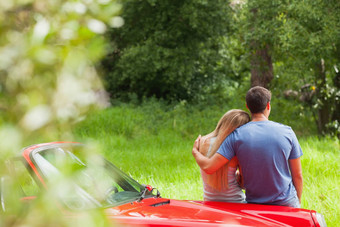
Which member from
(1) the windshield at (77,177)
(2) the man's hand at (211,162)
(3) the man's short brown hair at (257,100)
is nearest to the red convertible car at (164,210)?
(2) the man's hand at (211,162)

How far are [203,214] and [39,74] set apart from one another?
9.14ft

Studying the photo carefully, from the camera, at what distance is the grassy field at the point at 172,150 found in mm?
6707

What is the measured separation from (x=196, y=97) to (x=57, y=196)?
1740cm

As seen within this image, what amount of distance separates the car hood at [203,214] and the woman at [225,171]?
0.25m

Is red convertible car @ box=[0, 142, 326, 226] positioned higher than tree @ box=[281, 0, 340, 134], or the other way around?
tree @ box=[281, 0, 340, 134]

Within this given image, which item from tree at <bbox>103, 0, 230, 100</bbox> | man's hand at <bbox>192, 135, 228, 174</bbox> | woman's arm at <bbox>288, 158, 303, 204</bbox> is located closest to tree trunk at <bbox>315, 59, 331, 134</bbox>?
tree at <bbox>103, 0, 230, 100</bbox>

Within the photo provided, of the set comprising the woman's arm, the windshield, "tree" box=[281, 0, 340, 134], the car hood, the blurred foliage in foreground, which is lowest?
the car hood

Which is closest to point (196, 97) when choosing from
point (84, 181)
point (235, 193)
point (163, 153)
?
point (163, 153)

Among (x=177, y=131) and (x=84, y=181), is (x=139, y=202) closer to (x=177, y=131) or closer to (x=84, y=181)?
(x=84, y=181)

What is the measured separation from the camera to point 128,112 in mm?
15891

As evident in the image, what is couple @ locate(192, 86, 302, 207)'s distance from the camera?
4176mm

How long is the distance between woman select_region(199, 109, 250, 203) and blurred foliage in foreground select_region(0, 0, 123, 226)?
3323 millimetres

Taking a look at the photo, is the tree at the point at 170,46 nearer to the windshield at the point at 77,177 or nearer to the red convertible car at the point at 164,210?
the red convertible car at the point at 164,210

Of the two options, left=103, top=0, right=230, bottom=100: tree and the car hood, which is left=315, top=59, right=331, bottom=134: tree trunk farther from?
the car hood
